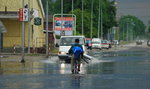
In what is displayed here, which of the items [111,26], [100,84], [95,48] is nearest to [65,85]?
[100,84]

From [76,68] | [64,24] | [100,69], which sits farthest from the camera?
[64,24]

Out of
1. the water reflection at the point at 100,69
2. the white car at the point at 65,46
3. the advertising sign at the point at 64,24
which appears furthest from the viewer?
the advertising sign at the point at 64,24

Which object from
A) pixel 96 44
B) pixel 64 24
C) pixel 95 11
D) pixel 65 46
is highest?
pixel 95 11

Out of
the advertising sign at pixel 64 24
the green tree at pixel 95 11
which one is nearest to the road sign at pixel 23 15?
the advertising sign at pixel 64 24

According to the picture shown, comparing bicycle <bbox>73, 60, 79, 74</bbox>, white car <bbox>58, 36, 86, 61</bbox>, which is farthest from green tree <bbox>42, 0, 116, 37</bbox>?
bicycle <bbox>73, 60, 79, 74</bbox>

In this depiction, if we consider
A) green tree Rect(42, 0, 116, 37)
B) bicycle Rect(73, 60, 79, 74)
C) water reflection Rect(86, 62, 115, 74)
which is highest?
green tree Rect(42, 0, 116, 37)

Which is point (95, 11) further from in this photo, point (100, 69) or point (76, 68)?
point (76, 68)

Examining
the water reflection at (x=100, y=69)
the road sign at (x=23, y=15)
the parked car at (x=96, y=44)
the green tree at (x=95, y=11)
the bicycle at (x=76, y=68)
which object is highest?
the green tree at (x=95, y=11)

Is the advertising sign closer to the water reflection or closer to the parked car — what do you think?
the parked car

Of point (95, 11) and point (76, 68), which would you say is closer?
point (76, 68)

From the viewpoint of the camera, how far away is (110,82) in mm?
19641

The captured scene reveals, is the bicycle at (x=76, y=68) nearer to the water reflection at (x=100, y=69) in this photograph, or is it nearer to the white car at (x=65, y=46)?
the water reflection at (x=100, y=69)

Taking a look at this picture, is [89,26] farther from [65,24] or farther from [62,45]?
[62,45]

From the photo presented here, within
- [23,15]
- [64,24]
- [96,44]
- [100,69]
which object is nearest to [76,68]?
[100,69]
